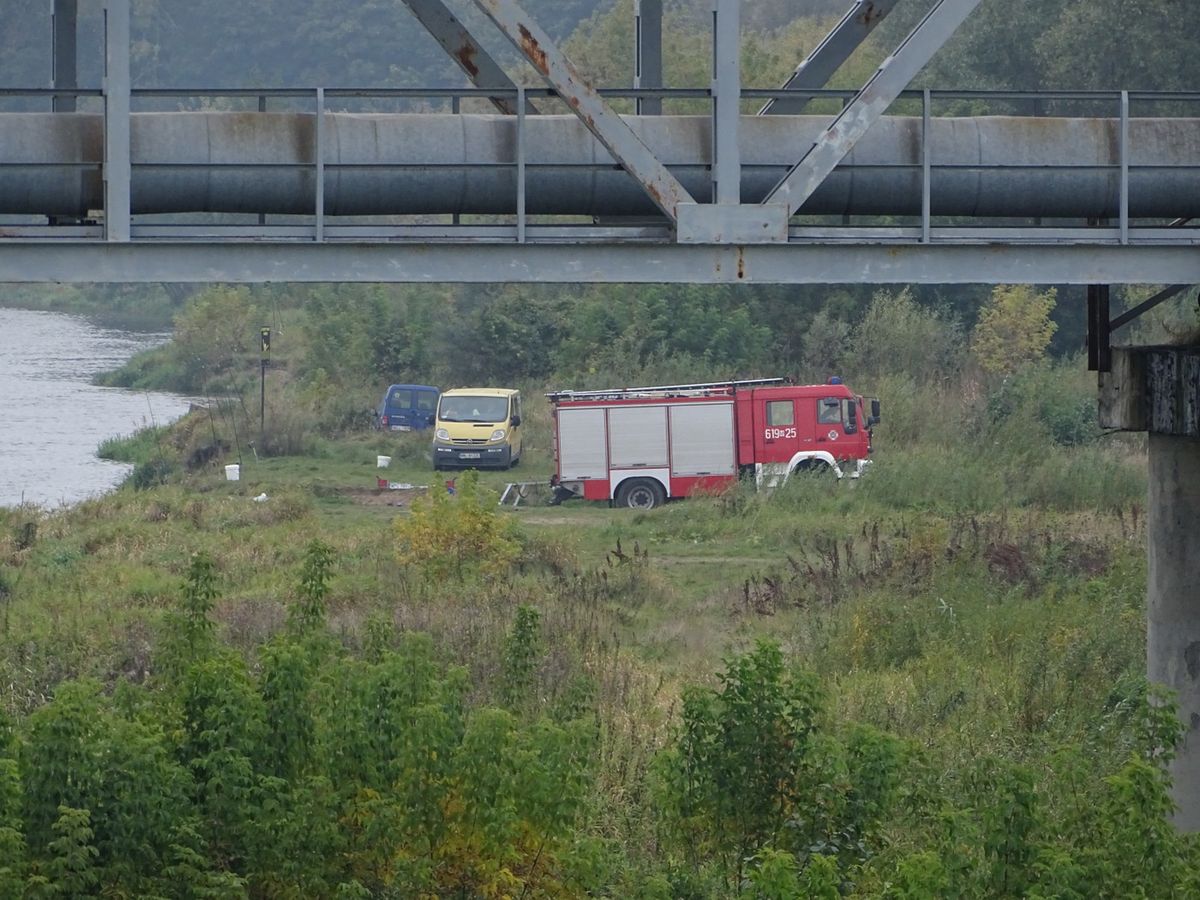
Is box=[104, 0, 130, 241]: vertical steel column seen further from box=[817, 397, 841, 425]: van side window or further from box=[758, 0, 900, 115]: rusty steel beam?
box=[817, 397, 841, 425]: van side window

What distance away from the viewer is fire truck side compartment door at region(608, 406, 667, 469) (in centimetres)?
3034

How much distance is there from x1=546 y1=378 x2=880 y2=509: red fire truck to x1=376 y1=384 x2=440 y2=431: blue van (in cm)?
873

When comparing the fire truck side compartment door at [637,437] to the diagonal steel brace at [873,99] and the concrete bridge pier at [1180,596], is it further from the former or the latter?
the diagonal steel brace at [873,99]

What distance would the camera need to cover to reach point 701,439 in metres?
30.3

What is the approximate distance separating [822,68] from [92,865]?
5770mm

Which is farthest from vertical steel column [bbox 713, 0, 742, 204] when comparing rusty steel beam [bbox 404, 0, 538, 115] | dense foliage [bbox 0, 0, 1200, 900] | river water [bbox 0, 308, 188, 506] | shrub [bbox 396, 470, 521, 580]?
river water [bbox 0, 308, 188, 506]

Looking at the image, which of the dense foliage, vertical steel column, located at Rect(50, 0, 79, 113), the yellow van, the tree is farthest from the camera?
the tree

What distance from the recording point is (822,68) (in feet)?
32.2

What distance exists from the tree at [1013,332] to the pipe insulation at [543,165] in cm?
3190

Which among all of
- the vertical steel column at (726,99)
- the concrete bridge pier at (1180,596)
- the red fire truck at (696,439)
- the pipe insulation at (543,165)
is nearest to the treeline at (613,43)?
the pipe insulation at (543,165)

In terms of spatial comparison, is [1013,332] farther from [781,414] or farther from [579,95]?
[579,95]

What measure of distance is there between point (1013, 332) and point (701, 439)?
14.3 meters

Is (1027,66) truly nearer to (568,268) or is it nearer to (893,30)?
(893,30)

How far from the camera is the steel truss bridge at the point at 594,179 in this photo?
834cm
